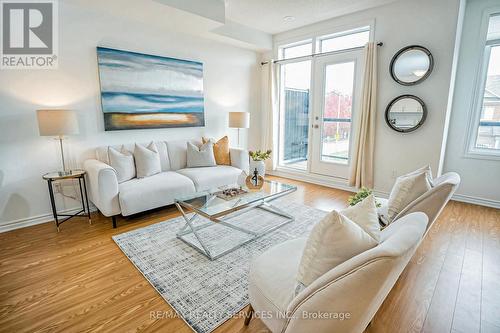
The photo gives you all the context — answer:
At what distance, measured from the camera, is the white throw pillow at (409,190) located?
185cm

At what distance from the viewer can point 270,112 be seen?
5.13 metres

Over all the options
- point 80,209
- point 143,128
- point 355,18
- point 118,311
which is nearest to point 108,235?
point 80,209

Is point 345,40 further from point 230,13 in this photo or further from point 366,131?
point 230,13

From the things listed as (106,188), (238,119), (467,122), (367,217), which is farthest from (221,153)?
(467,122)

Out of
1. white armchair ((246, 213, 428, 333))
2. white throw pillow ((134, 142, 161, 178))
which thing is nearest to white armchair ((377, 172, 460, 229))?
white armchair ((246, 213, 428, 333))

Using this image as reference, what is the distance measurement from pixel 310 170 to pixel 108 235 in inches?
137

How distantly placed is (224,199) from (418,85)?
304 centimetres

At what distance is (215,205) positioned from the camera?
2.43 meters

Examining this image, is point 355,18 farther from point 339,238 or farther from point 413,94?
point 339,238

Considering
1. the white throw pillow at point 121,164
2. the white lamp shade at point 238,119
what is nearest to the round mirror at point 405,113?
the white lamp shade at point 238,119

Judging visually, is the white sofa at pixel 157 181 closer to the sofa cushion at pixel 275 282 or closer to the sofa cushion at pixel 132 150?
the sofa cushion at pixel 132 150

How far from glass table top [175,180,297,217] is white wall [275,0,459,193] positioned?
73.6 inches

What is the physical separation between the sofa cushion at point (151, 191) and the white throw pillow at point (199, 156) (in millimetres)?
491

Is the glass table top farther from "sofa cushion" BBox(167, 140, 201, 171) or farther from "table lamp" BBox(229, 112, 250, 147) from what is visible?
"table lamp" BBox(229, 112, 250, 147)
